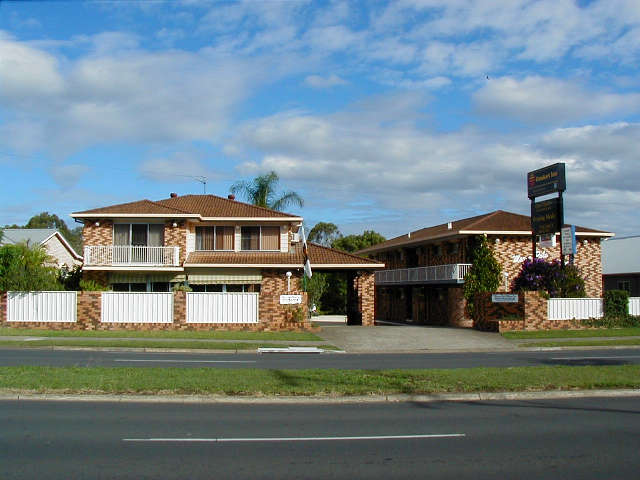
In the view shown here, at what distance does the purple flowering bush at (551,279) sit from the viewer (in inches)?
1268

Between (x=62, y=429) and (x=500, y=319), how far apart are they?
24591 mm

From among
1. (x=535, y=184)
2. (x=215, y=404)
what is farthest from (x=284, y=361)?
(x=535, y=184)

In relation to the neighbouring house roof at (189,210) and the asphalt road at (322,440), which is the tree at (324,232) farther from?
the asphalt road at (322,440)

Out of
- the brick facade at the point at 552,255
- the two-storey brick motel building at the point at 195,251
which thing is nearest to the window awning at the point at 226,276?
the two-storey brick motel building at the point at 195,251

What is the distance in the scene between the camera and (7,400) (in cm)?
1179

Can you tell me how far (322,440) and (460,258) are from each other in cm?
3062

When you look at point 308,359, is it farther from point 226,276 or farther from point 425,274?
point 425,274

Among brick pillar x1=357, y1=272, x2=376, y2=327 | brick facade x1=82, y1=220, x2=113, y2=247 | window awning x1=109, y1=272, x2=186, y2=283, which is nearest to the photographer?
brick facade x1=82, y1=220, x2=113, y2=247

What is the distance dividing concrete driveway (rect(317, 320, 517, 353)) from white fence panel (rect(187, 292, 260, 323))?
3315 millimetres

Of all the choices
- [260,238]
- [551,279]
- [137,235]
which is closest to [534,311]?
[551,279]

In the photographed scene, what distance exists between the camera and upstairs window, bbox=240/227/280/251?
34906 mm

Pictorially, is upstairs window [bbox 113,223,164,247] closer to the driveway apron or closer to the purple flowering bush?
the driveway apron

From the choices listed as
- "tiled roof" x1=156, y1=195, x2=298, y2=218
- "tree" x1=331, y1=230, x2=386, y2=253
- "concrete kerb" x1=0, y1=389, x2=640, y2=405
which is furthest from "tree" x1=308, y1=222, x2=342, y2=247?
"concrete kerb" x1=0, y1=389, x2=640, y2=405

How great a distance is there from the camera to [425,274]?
41.4 m
